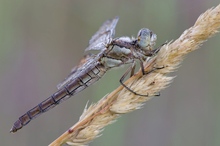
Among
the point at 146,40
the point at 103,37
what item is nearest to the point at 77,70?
the point at 103,37

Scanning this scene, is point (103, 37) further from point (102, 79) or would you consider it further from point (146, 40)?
point (102, 79)

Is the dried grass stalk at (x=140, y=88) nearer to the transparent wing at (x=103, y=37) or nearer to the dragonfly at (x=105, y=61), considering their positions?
the dragonfly at (x=105, y=61)

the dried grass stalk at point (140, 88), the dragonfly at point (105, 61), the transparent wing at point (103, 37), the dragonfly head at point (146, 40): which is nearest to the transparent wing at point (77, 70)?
the dragonfly at point (105, 61)

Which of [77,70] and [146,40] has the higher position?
[77,70]

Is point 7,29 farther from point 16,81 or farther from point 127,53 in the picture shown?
point 127,53

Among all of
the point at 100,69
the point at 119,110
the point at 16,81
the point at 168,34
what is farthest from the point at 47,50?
the point at 119,110

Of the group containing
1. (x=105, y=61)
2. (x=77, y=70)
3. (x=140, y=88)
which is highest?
(x=77, y=70)

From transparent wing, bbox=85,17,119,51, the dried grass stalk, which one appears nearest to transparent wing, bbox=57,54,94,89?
transparent wing, bbox=85,17,119,51
